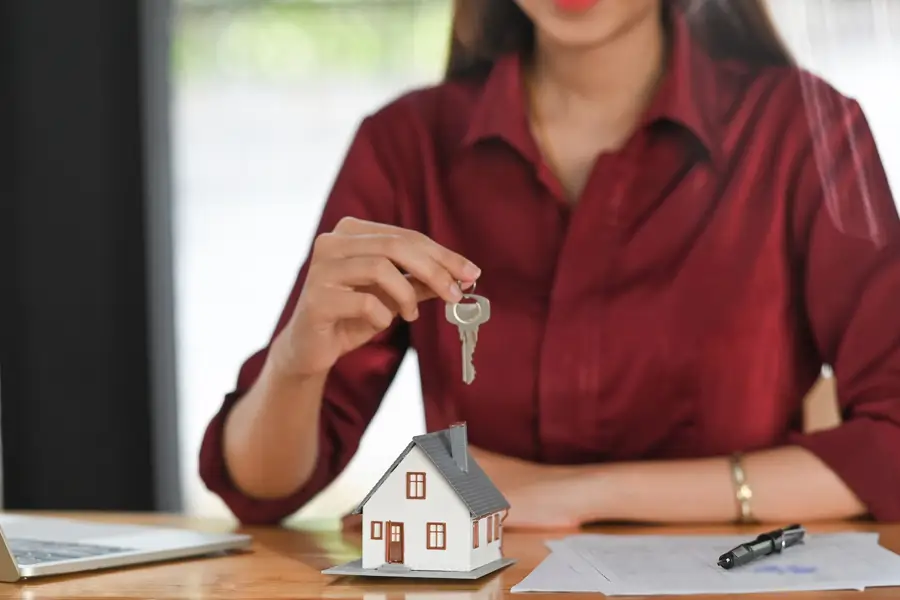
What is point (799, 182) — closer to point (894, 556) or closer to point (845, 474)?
point (845, 474)

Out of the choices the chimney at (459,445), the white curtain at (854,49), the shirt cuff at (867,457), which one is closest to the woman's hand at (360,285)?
the chimney at (459,445)

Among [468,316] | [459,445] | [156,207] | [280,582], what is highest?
[156,207]

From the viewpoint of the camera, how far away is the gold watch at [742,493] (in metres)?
1.23

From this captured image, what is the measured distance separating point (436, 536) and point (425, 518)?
17 millimetres

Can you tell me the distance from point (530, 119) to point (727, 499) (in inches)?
24.0

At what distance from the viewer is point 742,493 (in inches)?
48.7


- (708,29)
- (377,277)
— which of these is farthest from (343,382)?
(708,29)

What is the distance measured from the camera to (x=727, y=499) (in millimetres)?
1236

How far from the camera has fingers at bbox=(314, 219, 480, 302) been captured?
0.99 m

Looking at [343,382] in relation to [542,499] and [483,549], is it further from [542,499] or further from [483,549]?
[483,549]

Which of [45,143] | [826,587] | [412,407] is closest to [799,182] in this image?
[826,587]

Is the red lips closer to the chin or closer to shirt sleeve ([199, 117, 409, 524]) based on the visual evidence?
the chin

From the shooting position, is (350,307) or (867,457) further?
(867,457)

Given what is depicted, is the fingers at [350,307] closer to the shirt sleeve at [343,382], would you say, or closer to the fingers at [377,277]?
the fingers at [377,277]
